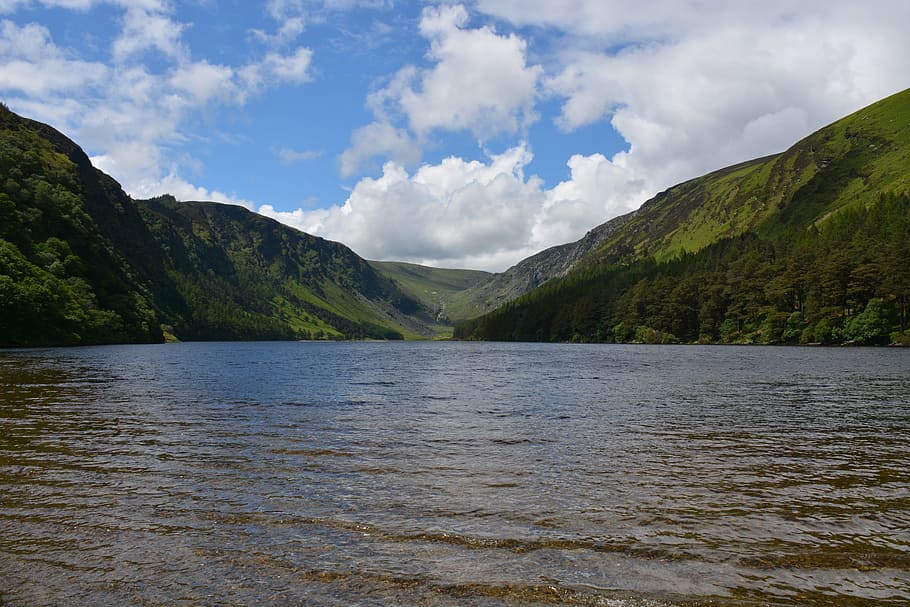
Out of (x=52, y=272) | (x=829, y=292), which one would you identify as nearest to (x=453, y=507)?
(x=52, y=272)

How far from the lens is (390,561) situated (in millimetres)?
11328

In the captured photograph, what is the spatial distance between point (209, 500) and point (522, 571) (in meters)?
9.22

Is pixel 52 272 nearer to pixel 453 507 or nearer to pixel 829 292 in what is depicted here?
pixel 453 507

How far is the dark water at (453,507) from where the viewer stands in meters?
10.2

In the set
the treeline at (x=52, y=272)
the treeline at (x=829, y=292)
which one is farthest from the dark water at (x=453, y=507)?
the treeline at (x=829, y=292)

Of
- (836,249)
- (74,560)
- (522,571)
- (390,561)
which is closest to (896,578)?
(522,571)

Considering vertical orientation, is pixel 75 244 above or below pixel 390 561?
above

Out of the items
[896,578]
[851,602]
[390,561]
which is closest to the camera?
[851,602]

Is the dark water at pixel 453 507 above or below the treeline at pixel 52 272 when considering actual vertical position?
below

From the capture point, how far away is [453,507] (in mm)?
15070

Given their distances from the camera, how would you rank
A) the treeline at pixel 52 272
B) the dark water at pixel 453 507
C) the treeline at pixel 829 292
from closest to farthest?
1. the dark water at pixel 453 507
2. the treeline at pixel 52 272
3. the treeline at pixel 829 292

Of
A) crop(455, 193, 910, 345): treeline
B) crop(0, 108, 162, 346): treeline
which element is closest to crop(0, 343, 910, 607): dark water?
crop(0, 108, 162, 346): treeline

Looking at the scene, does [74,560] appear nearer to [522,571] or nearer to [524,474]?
[522,571]

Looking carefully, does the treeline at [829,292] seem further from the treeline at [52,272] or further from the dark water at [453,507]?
the treeline at [52,272]
